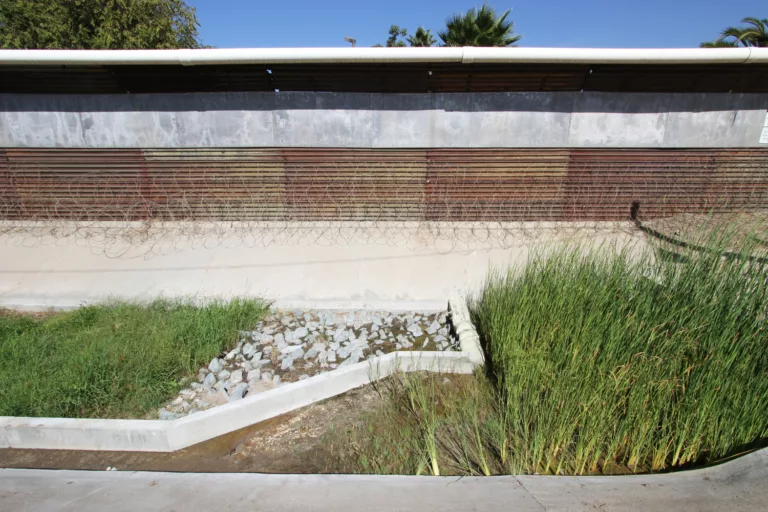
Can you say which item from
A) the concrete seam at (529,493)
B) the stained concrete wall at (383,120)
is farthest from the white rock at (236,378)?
the stained concrete wall at (383,120)

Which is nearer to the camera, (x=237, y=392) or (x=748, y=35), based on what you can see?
(x=237, y=392)

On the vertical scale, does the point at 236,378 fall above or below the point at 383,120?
below

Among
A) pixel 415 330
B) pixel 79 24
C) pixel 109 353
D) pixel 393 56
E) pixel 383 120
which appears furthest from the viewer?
pixel 79 24

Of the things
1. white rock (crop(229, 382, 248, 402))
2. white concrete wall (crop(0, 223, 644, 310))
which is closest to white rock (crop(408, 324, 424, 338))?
white concrete wall (crop(0, 223, 644, 310))

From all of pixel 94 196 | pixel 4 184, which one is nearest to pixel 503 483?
pixel 94 196

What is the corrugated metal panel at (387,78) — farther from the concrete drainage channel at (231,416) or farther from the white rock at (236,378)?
the white rock at (236,378)

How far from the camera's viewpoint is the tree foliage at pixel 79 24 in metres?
14.9

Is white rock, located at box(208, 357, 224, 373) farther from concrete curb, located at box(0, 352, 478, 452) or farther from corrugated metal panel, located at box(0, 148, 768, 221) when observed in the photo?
corrugated metal panel, located at box(0, 148, 768, 221)

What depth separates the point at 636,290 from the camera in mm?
3738

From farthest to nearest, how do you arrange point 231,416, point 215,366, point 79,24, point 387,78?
point 79,24, point 387,78, point 215,366, point 231,416

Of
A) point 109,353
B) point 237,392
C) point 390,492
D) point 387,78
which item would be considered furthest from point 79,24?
point 390,492

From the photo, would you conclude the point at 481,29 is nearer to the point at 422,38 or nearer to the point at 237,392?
the point at 422,38

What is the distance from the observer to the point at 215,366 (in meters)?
4.00

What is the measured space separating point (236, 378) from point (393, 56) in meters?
4.54
